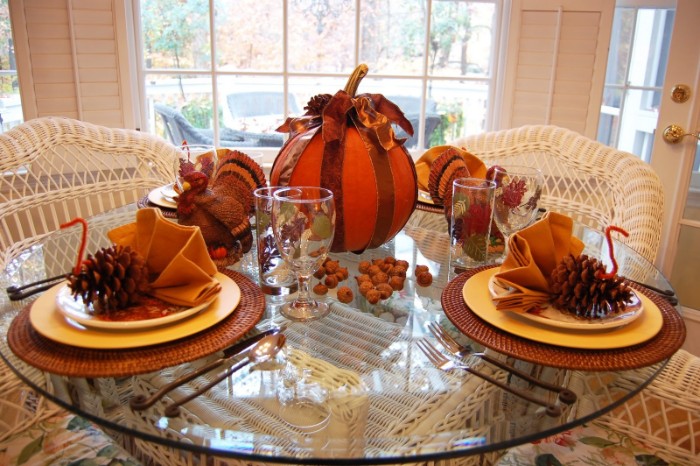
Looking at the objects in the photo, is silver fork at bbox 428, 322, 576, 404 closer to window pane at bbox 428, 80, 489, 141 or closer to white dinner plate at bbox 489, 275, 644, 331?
white dinner plate at bbox 489, 275, 644, 331

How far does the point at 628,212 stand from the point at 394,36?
1.49 m

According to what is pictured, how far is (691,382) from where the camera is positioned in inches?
41.6

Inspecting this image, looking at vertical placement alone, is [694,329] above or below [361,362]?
below

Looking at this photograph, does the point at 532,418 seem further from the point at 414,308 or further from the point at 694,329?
the point at 694,329

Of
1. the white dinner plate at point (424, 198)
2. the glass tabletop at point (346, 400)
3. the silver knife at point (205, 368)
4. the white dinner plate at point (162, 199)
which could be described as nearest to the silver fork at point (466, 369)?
the glass tabletop at point (346, 400)

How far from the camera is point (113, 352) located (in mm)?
694

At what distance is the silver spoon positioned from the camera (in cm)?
65

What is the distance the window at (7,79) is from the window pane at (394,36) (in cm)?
139

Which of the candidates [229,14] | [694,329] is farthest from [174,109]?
[694,329]

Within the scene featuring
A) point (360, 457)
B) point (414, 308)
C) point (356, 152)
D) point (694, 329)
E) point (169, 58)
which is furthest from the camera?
point (169, 58)

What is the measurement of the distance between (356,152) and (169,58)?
1667mm

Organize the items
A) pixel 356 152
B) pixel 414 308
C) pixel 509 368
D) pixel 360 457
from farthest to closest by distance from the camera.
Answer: pixel 356 152 → pixel 414 308 → pixel 509 368 → pixel 360 457

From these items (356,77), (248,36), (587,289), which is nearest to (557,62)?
(248,36)

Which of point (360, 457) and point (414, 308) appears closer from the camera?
point (360, 457)
